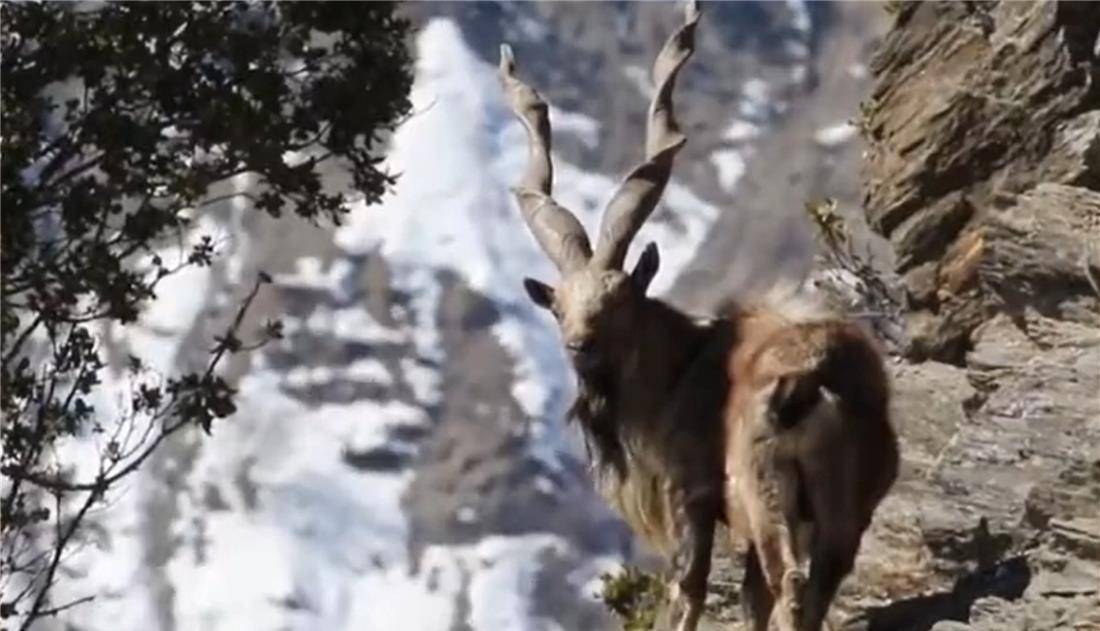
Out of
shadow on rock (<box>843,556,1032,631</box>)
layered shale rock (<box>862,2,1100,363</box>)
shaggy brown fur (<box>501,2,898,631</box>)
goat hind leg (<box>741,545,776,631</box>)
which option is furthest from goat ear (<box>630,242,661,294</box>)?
layered shale rock (<box>862,2,1100,363</box>)

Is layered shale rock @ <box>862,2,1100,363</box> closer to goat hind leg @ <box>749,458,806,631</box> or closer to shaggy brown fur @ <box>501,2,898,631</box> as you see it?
shaggy brown fur @ <box>501,2,898,631</box>

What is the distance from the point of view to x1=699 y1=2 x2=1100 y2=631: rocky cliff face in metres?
9.83

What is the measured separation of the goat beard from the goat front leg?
1.04 ft

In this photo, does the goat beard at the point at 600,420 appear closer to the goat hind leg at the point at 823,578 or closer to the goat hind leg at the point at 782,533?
the goat hind leg at the point at 782,533

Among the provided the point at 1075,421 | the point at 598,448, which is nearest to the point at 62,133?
the point at 598,448

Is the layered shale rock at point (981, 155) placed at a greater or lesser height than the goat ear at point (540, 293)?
greater

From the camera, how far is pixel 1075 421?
10117mm

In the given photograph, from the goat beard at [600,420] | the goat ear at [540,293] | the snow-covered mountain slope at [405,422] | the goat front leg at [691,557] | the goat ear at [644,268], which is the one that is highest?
the snow-covered mountain slope at [405,422]

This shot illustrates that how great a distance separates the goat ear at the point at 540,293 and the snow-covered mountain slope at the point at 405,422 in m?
63.8

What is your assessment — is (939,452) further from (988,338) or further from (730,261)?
(730,261)

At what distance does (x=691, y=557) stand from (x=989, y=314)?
333 cm

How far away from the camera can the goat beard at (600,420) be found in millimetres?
9484

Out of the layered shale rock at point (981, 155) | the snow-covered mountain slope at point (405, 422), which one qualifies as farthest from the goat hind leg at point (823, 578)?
the snow-covered mountain slope at point (405, 422)

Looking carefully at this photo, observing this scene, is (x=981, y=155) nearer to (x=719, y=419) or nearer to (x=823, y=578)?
(x=719, y=419)
